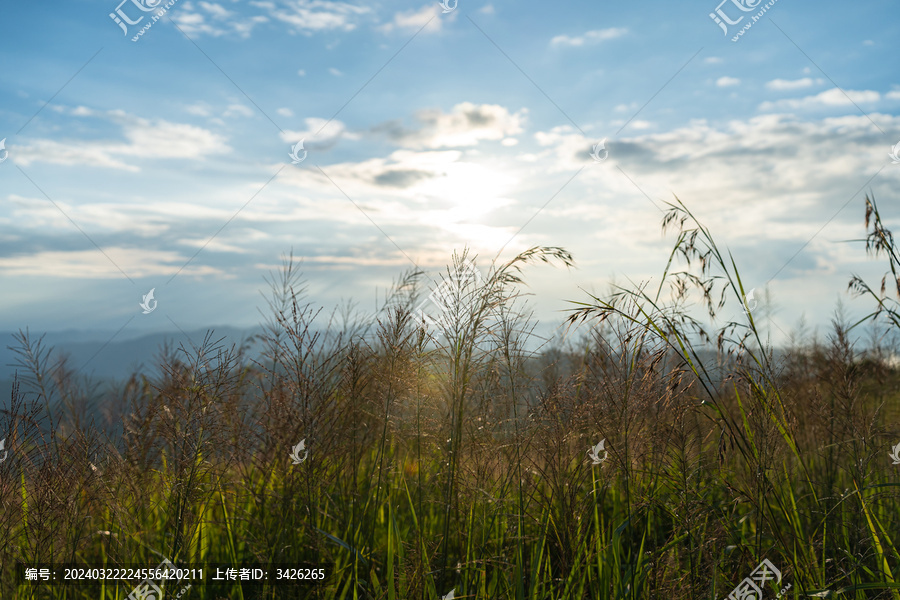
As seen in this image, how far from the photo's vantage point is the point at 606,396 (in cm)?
243

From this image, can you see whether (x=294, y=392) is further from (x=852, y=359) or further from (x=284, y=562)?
(x=852, y=359)

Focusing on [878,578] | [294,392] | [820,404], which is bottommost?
[878,578]

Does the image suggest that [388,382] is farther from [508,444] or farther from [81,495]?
[81,495]

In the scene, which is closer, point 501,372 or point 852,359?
point 501,372

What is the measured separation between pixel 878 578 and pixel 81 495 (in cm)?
376

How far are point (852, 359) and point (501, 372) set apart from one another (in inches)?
89.0

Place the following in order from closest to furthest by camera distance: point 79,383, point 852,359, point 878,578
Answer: point 878,578
point 852,359
point 79,383

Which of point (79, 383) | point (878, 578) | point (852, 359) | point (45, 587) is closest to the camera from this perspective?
point (878, 578)

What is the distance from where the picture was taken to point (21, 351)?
352cm

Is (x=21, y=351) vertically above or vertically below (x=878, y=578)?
above

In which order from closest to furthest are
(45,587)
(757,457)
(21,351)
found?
1. (757,457)
2. (45,587)
3. (21,351)

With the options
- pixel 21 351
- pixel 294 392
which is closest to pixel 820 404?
pixel 294 392

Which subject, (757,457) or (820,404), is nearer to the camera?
(757,457)

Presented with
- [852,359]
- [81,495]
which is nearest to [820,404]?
[852,359]
